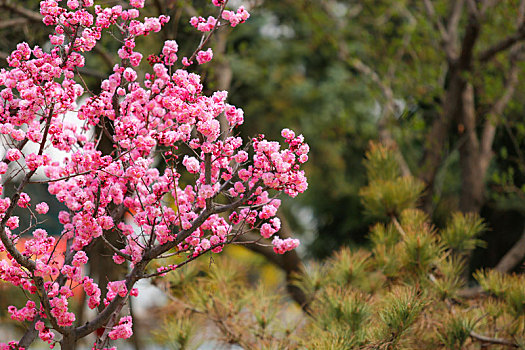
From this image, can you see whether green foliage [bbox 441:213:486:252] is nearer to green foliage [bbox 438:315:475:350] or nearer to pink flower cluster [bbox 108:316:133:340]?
green foliage [bbox 438:315:475:350]

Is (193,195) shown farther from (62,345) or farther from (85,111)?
(62,345)

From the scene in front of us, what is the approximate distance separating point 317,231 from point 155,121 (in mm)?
3909

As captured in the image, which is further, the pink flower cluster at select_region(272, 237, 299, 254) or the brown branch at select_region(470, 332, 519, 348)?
the brown branch at select_region(470, 332, 519, 348)

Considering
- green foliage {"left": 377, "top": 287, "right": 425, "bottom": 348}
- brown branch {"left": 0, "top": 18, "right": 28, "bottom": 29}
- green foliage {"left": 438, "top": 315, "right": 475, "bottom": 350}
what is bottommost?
green foliage {"left": 438, "top": 315, "right": 475, "bottom": 350}

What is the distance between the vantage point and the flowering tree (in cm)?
141

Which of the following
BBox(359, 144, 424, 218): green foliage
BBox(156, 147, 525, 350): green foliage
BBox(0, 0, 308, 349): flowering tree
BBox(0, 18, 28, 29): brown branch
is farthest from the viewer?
BBox(0, 18, 28, 29): brown branch

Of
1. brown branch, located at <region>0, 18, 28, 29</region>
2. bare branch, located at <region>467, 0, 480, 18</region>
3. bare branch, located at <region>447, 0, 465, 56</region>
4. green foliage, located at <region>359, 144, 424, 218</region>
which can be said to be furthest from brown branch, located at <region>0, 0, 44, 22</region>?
bare branch, located at <region>447, 0, 465, 56</region>

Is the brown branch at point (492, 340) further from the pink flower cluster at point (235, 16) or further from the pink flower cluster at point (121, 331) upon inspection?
the pink flower cluster at point (235, 16)

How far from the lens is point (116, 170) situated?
4.69ft

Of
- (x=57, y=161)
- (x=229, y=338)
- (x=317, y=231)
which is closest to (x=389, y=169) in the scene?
(x=229, y=338)

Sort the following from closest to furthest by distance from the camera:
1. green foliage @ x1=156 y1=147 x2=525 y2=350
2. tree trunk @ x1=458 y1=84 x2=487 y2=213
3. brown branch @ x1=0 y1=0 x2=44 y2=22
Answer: green foliage @ x1=156 y1=147 x2=525 y2=350 < brown branch @ x1=0 y1=0 x2=44 y2=22 < tree trunk @ x1=458 y1=84 x2=487 y2=213

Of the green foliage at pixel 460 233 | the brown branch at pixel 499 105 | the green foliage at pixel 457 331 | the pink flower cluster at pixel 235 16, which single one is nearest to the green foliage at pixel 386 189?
the green foliage at pixel 460 233

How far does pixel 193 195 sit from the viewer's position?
161 cm

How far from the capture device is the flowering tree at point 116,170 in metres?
1.41
